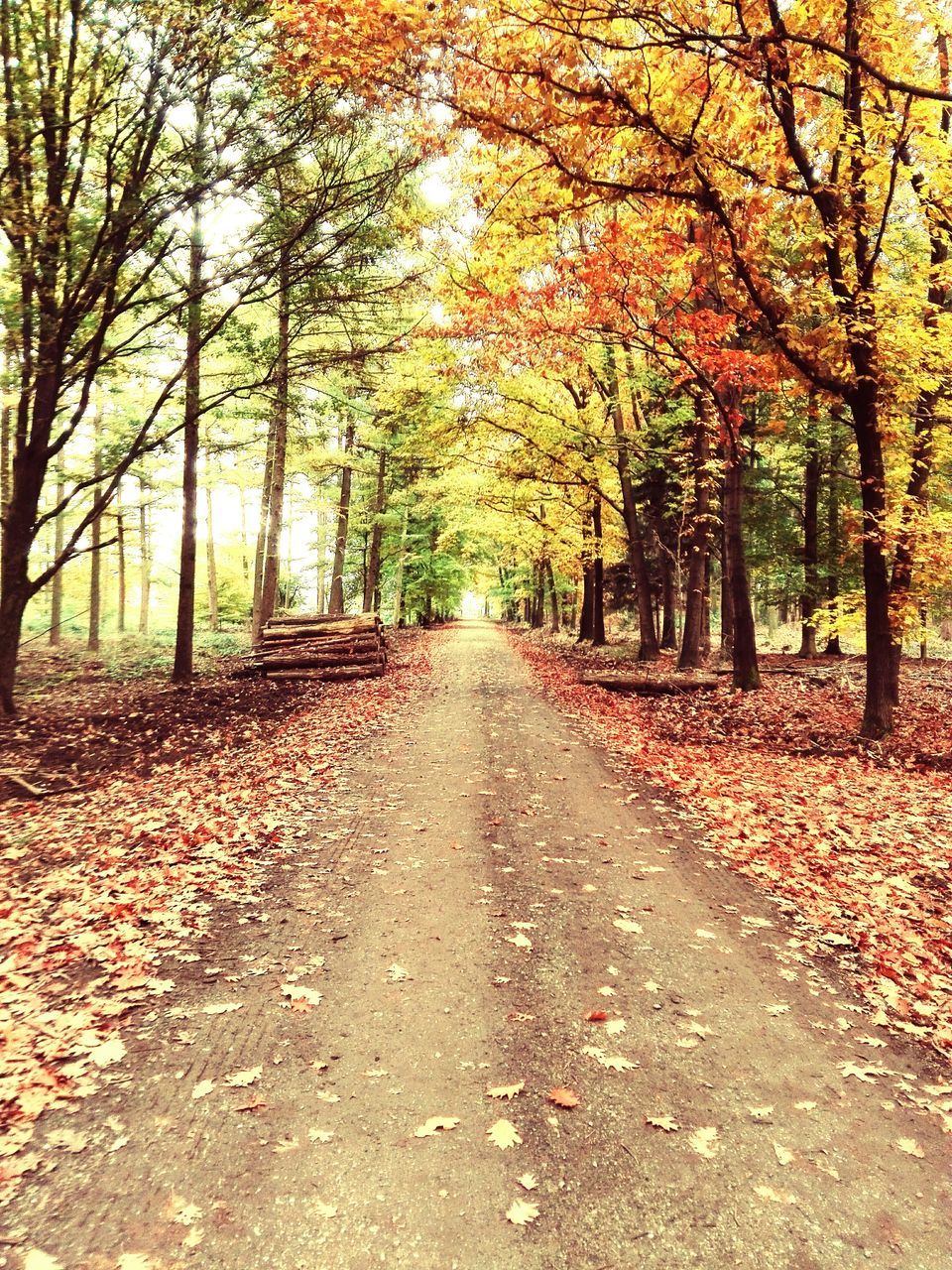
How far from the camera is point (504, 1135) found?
11.1 feet

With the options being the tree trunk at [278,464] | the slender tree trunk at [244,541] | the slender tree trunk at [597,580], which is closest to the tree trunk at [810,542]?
the slender tree trunk at [597,580]

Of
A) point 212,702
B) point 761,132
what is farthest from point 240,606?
point 761,132

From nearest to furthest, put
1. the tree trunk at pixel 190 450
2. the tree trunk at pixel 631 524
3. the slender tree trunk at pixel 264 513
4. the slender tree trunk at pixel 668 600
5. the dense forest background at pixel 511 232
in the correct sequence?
the dense forest background at pixel 511 232, the tree trunk at pixel 190 450, the tree trunk at pixel 631 524, the slender tree trunk at pixel 264 513, the slender tree trunk at pixel 668 600

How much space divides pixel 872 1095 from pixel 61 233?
1320 cm

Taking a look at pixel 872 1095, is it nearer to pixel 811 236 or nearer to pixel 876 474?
pixel 876 474

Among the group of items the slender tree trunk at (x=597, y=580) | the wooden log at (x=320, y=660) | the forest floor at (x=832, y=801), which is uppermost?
the slender tree trunk at (x=597, y=580)

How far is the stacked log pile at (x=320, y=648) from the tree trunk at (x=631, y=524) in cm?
794

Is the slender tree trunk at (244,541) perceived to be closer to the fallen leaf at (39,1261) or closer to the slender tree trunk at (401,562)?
the slender tree trunk at (401,562)

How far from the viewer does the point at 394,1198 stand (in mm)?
3006

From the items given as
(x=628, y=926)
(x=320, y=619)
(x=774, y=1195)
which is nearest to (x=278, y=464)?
(x=320, y=619)

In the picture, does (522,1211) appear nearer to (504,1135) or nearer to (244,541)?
(504,1135)

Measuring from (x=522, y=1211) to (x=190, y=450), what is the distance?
15386mm

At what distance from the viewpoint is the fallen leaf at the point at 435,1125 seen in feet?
11.0

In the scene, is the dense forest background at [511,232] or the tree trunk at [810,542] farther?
the tree trunk at [810,542]
